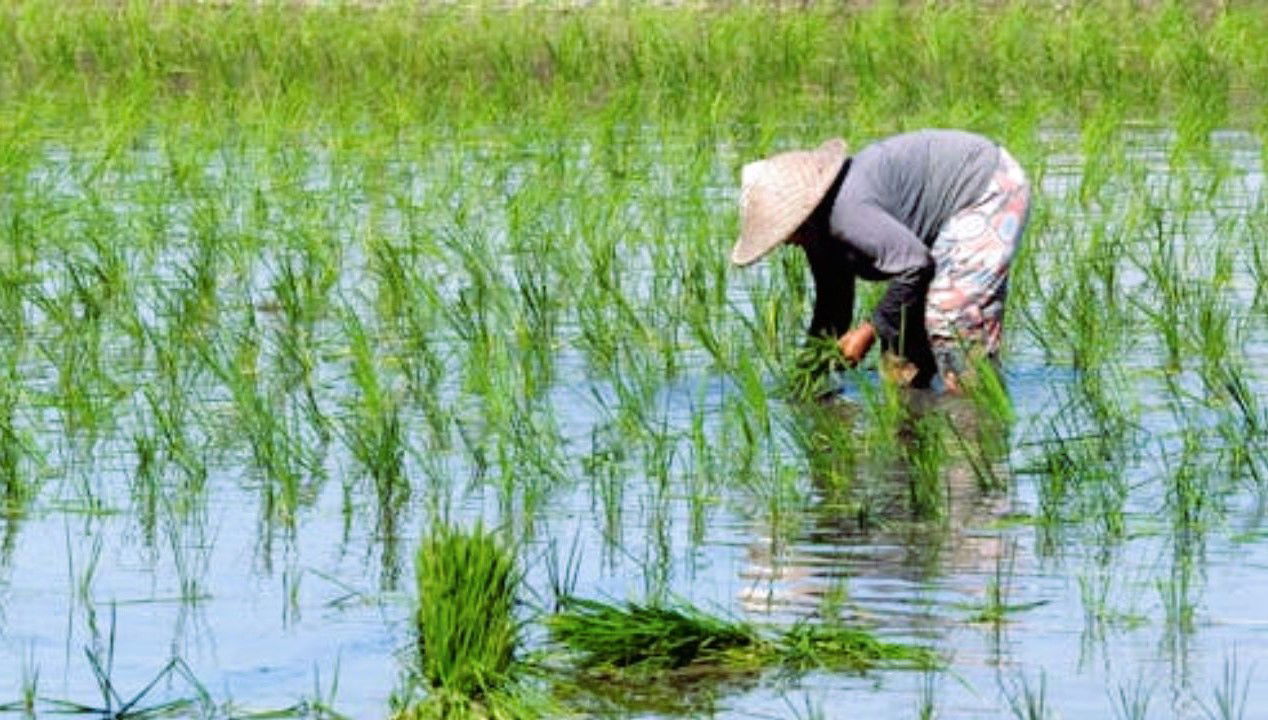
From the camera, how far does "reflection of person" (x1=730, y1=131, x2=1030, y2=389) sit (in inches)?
258

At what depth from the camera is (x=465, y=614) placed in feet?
14.2

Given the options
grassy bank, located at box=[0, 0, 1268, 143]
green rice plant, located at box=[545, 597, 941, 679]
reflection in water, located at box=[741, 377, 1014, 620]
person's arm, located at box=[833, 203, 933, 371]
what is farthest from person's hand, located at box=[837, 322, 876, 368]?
grassy bank, located at box=[0, 0, 1268, 143]

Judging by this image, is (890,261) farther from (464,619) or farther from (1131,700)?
(464,619)

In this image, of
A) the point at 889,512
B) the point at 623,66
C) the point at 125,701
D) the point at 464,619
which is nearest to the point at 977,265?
the point at 889,512

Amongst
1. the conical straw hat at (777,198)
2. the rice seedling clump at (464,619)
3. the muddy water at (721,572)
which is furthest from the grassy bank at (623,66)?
the rice seedling clump at (464,619)

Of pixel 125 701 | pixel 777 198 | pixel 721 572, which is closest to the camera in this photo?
pixel 125 701

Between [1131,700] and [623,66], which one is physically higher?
[623,66]

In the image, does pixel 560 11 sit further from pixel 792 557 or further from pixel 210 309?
pixel 792 557

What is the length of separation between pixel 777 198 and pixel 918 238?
0.45 metres

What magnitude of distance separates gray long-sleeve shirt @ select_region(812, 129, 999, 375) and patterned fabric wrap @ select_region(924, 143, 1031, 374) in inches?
1.1

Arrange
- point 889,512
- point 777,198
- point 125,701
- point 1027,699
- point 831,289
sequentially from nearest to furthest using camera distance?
point 1027,699 → point 125,701 → point 889,512 → point 777,198 → point 831,289

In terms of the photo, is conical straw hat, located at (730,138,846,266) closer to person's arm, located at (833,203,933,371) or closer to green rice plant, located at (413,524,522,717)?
person's arm, located at (833,203,933,371)

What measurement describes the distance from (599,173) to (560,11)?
602 centimetres

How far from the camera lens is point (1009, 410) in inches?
244
